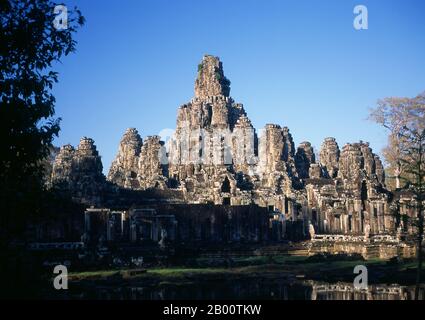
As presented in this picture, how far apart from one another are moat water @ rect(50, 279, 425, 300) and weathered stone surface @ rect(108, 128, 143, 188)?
58381 mm

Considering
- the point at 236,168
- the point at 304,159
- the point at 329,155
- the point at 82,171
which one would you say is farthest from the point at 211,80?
the point at 82,171

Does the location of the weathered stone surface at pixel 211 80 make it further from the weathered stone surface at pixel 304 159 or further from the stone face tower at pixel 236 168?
the weathered stone surface at pixel 304 159

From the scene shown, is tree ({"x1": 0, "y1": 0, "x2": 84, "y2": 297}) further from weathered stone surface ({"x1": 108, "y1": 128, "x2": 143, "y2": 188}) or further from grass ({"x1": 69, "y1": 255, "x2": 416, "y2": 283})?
weathered stone surface ({"x1": 108, "y1": 128, "x2": 143, "y2": 188})

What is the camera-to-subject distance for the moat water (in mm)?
28859

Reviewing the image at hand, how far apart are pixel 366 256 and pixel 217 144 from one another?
47.4m

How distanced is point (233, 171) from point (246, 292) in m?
51.6

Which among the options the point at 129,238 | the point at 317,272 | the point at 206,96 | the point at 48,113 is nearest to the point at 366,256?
the point at 317,272

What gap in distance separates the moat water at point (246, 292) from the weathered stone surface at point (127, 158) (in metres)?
58.4

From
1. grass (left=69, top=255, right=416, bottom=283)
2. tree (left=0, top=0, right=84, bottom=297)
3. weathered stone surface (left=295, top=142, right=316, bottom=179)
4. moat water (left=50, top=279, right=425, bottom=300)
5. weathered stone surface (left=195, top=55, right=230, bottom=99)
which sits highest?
weathered stone surface (left=195, top=55, right=230, bottom=99)

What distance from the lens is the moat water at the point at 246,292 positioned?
2886cm

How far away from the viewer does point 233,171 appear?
8219 centimetres

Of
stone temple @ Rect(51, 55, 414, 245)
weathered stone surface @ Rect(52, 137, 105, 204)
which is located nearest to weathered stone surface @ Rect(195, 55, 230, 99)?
stone temple @ Rect(51, 55, 414, 245)

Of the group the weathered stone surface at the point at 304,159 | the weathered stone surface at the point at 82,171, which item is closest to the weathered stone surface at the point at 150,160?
the weathered stone surface at the point at 82,171

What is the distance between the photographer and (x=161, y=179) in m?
81.5
